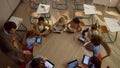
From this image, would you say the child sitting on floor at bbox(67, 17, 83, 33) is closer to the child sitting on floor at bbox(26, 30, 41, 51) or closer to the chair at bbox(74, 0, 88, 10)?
the child sitting on floor at bbox(26, 30, 41, 51)

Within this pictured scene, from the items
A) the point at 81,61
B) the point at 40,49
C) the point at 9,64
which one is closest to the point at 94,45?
the point at 81,61

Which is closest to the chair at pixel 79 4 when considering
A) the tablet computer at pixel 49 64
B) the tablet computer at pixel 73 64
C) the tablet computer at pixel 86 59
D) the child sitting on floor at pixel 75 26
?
the child sitting on floor at pixel 75 26

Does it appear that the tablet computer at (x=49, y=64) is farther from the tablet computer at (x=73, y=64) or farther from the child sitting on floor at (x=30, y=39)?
the child sitting on floor at (x=30, y=39)

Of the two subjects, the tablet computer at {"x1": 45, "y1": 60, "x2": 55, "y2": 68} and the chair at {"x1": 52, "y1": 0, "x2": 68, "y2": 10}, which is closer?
the tablet computer at {"x1": 45, "y1": 60, "x2": 55, "y2": 68}

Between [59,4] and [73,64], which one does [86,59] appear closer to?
[73,64]

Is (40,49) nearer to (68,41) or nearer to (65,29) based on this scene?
(68,41)

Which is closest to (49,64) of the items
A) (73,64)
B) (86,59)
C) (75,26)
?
(73,64)

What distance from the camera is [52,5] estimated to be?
5664 mm

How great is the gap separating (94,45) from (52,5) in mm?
2894

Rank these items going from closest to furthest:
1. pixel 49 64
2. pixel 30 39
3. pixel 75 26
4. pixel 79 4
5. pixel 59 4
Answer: pixel 49 64 → pixel 30 39 → pixel 75 26 → pixel 79 4 → pixel 59 4

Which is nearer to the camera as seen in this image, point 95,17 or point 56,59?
point 56,59

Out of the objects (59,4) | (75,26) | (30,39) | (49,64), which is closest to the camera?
(49,64)

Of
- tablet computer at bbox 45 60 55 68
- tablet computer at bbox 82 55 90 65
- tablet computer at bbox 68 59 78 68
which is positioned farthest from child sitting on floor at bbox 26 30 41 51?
tablet computer at bbox 82 55 90 65

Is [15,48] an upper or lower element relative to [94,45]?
lower
